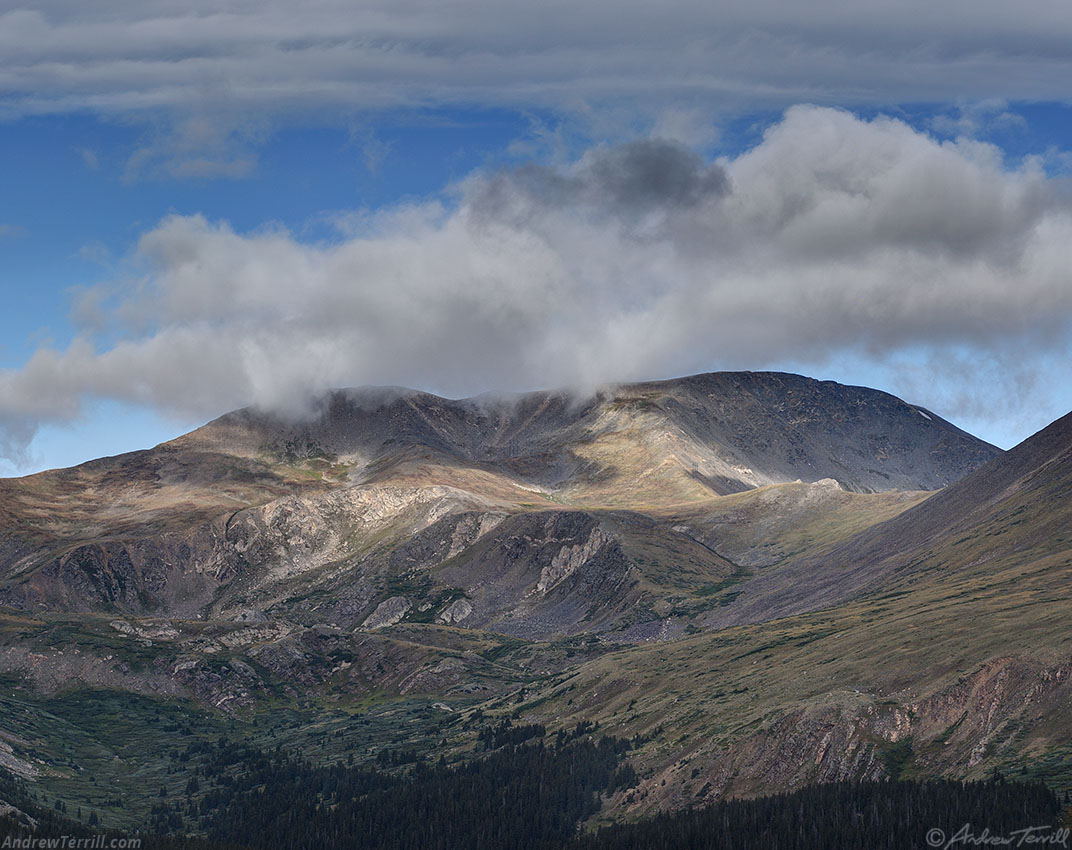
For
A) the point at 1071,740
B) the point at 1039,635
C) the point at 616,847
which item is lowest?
the point at 616,847

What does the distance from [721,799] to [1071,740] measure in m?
59.1

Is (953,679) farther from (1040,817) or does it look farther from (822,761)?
(1040,817)

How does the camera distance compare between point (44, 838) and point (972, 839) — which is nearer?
point (972, 839)

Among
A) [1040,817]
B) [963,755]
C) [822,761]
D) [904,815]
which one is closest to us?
[1040,817]

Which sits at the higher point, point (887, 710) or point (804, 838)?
point (887, 710)

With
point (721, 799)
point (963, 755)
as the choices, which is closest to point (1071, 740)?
point (963, 755)

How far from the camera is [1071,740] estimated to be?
166 m

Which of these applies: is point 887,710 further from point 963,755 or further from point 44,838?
point 44,838

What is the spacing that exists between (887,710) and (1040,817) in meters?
49.5

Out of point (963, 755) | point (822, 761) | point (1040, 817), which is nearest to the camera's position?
point (1040, 817)

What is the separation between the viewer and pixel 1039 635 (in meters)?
196

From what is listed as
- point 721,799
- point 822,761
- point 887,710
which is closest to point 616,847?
point 721,799

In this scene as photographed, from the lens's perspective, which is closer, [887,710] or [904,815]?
[904,815]

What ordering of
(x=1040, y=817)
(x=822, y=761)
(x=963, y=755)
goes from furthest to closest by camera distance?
(x=822, y=761) → (x=963, y=755) → (x=1040, y=817)
